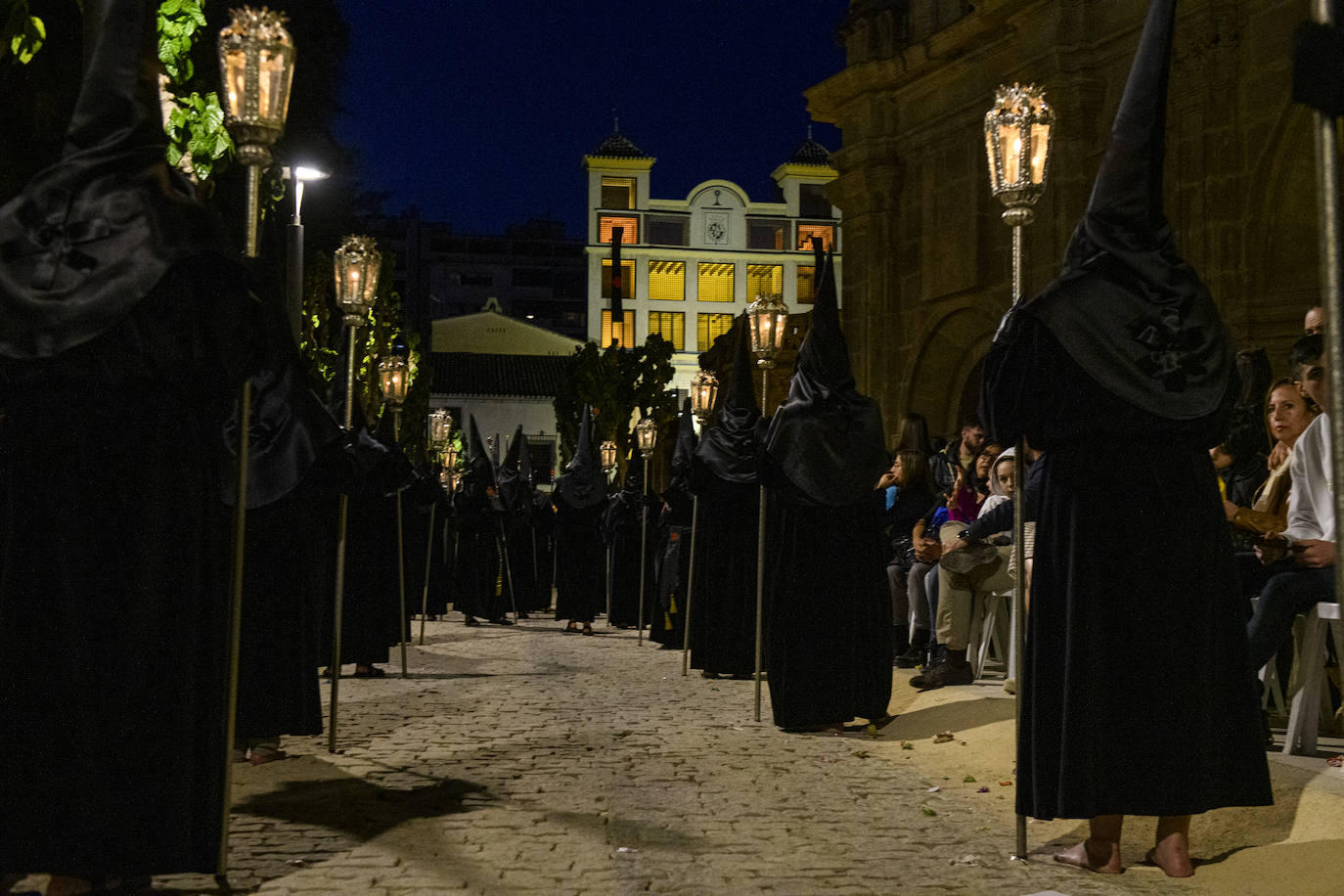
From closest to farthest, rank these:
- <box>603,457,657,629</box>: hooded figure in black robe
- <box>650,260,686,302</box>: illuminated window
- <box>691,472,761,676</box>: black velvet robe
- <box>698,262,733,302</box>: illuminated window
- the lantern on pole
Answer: <box>691,472,761,676</box>: black velvet robe < the lantern on pole < <box>603,457,657,629</box>: hooded figure in black robe < <box>650,260,686,302</box>: illuminated window < <box>698,262,733,302</box>: illuminated window

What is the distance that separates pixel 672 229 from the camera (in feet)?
243

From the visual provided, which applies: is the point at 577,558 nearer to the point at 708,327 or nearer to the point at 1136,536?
the point at 1136,536

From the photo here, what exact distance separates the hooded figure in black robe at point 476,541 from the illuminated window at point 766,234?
178 feet

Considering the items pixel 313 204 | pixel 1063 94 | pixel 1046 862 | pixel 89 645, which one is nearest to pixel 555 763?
pixel 1046 862

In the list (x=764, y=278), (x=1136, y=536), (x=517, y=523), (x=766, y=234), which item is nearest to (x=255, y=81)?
(x=1136, y=536)

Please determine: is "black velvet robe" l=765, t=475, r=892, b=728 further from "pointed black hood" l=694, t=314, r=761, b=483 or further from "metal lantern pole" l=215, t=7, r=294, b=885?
"metal lantern pole" l=215, t=7, r=294, b=885

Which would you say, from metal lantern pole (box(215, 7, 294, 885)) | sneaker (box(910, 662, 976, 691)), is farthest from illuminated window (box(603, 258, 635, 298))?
metal lantern pole (box(215, 7, 294, 885))

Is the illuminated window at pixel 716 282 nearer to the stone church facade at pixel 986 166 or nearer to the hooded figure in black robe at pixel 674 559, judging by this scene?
the stone church facade at pixel 986 166

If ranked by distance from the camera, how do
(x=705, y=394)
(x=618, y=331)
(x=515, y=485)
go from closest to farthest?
(x=705, y=394) → (x=515, y=485) → (x=618, y=331)

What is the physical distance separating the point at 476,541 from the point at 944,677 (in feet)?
41.4

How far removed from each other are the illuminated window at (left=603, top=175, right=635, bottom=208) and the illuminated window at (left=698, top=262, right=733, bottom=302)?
5.33 metres

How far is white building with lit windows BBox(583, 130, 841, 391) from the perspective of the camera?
235 feet

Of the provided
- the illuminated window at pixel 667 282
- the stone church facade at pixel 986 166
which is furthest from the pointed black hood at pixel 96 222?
the illuminated window at pixel 667 282

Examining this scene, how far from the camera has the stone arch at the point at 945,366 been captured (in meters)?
22.1
